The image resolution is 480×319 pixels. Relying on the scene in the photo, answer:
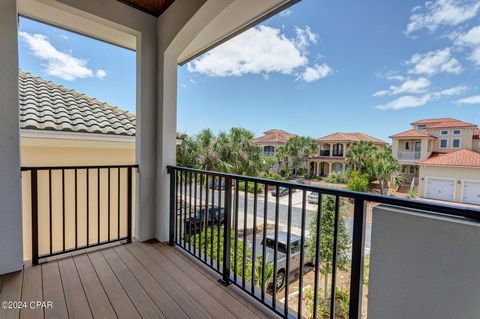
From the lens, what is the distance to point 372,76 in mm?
10266

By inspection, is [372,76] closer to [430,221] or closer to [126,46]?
[126,46]

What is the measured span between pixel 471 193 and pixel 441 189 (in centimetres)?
30

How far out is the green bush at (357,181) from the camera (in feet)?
18.9

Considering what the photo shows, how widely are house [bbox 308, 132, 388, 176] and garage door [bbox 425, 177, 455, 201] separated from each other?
Answer: 459 cm

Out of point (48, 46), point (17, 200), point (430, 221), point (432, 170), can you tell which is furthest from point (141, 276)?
point (48, 46)

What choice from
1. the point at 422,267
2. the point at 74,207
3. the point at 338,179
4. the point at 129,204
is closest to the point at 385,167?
the point at 338,179

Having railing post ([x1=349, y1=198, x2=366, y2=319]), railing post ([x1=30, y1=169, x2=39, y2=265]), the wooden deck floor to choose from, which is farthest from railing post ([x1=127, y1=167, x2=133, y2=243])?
railing post ([x1=349, y1=198, x2=366, y2=319])

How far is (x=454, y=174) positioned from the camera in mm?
2977

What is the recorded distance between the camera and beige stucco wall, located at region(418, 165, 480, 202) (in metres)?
2.84

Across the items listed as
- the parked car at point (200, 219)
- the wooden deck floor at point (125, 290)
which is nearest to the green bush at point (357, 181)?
the parked car at point (200, 219)

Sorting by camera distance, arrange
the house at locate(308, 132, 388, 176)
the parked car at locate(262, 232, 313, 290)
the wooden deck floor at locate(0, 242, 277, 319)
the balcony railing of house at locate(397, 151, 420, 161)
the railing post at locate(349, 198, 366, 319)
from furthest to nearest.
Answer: the house at locate(308, 132, 388, 176), the parked car at locate(262, 232, 313, 290), the balcony railing of house at locate(397, 151, 420, 161), the wooden deck floor at locate(0, 242, 277, 319), the railing post at locate(349, 198, 366, 319)

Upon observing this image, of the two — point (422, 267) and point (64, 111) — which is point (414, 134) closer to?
point (422, 267)

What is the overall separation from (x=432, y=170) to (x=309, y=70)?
1319 centimetres

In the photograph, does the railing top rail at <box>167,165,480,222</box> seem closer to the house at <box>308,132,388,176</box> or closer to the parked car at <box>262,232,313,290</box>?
the parked car at <box>262,232,313,290</box>
